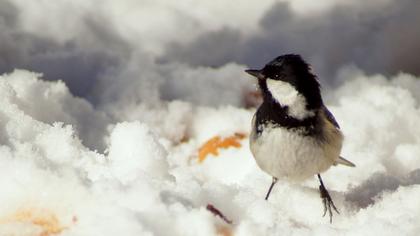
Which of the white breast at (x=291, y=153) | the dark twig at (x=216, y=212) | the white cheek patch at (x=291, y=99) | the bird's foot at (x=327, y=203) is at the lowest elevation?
the dark twig at (x=216, y=212)

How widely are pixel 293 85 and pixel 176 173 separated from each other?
52 centimetres

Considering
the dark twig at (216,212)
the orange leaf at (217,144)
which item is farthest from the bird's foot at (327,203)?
the orange leaf at (217,144)

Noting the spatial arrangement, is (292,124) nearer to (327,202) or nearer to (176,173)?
(327,202)

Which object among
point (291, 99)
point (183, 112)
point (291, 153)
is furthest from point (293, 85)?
point (183, 112)

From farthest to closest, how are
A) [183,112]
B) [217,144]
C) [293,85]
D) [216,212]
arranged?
1. [183,112]
2. [217,144]
3. [293,85]
4. [216,212]

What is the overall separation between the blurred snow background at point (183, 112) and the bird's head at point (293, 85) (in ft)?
0.72

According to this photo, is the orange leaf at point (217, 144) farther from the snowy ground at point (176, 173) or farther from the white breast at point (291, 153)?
the white breast at point (291, 153)

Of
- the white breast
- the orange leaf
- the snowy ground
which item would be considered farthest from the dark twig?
the orange leaf

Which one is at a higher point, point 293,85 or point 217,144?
point 217,144

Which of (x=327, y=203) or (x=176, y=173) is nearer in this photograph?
(x=327, y=203)

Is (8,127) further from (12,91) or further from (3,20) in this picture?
(3,20)

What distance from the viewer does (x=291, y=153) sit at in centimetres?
149

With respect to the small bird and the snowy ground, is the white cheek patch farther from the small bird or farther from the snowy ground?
the snowy ground

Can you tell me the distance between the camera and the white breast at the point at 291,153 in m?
1.48
